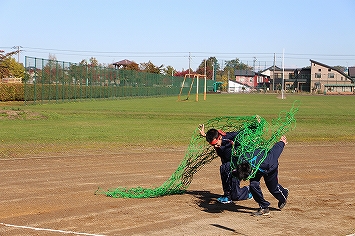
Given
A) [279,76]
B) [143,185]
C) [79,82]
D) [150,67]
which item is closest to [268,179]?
[143,185]

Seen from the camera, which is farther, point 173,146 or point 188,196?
point 173,146

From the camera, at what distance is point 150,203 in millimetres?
10117

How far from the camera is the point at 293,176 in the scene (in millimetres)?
13328

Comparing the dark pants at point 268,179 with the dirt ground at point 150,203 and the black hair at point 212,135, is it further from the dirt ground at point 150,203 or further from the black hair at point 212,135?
the black hair at point 212,135

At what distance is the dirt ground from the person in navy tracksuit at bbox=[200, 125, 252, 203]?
24 centimetres

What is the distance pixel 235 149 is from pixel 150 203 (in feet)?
6.36

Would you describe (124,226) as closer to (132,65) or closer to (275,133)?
(275,133)

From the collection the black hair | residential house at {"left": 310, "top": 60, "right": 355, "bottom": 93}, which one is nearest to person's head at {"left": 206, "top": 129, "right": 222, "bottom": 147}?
the black hair

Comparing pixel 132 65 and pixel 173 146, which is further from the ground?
pixel 132 65

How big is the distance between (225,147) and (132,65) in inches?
4162

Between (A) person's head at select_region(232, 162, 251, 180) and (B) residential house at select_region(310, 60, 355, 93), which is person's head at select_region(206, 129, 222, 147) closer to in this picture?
(A) person's head at select_region(232, 162, 251, 180)

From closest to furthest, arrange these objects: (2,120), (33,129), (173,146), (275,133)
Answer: (275,133)
(173,146)
(33,129)
(2,120)

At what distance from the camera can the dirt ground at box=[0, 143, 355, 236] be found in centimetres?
832

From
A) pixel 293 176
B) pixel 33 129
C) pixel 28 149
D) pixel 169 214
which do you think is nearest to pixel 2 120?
pixel 33 129
